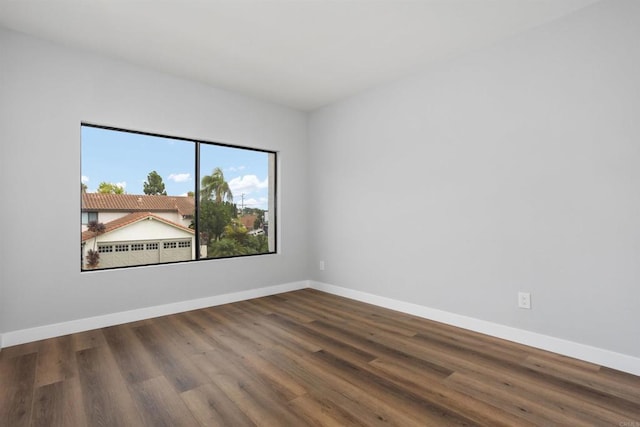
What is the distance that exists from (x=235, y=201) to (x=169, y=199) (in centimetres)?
82

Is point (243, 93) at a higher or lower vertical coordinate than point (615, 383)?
higher

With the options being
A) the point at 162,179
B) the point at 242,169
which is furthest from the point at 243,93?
the point at 162,179

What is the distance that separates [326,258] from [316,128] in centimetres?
186

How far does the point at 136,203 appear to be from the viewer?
3445mm

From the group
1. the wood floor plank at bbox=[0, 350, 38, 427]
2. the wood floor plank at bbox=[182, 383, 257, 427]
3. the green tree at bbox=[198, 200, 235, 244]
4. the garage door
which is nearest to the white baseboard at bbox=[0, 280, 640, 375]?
the wood floor plank at bbox=[0, 350, 38, 427]

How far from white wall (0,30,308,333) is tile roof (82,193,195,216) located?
0.20 metres

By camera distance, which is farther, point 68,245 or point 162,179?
point 162,179

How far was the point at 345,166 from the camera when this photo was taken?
4.28 metres

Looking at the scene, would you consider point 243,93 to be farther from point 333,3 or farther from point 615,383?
point 615,383

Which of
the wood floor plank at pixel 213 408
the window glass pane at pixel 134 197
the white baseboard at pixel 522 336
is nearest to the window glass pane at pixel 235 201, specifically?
the window glass pane at pixel 134 197

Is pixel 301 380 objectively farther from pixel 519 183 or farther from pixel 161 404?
pixel 519 183

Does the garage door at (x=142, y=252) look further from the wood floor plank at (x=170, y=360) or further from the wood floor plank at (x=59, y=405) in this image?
the wood floor plank at (x=59, y=405)

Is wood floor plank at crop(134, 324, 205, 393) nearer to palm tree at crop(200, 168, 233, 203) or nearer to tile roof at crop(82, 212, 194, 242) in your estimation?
tile roof at crop(82, 212, 194, 242)

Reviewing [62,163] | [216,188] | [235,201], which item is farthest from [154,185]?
[235,201]
